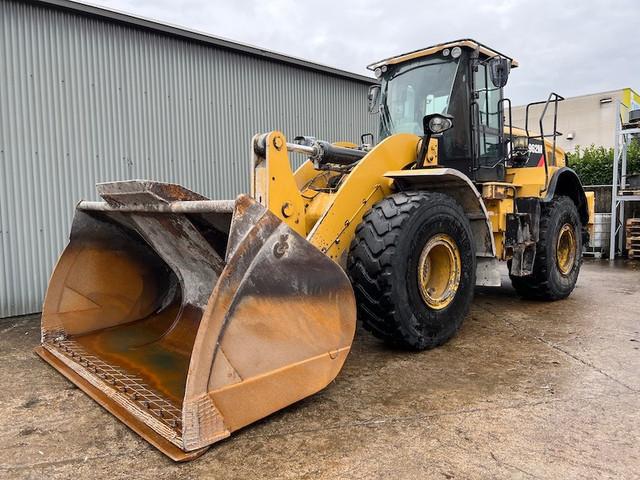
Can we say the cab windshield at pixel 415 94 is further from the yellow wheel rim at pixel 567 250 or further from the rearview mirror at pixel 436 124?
the yellow wheel rim at pixel 567 250

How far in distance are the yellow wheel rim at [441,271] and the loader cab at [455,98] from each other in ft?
3.92

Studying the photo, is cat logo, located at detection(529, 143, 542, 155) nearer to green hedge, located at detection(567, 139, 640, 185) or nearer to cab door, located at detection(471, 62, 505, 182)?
cab door, located at detection(471, 62, 505, 182)

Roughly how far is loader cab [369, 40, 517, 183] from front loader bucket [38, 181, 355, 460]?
2.63m

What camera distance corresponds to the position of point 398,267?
3484 mm

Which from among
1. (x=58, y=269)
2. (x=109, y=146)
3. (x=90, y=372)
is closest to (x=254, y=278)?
(x=90, y=372)

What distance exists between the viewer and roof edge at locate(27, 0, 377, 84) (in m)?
Result: 5.85

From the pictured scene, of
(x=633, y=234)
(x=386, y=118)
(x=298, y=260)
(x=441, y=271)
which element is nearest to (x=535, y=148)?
(x=386, y=118)

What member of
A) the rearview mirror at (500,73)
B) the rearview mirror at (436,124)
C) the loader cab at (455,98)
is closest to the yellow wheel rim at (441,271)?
the rearview mirror at (436,124)

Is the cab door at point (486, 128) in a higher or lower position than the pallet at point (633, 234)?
higher

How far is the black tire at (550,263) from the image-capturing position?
563cm

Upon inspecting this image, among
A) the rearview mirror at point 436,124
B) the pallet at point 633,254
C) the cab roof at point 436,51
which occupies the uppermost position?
the cab roof at point 436,51

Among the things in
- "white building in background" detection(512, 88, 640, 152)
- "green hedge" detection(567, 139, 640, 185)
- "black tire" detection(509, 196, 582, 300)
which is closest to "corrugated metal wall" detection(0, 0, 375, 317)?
"black tire" detection(509, 196, 582, 300)

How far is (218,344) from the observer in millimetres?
2348

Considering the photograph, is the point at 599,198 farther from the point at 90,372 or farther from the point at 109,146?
the point at 90,372
